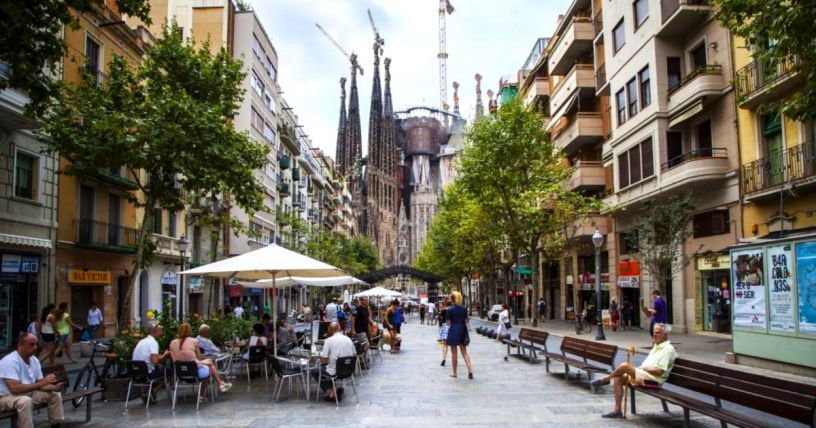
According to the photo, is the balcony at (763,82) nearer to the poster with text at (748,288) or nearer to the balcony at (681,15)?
the balcony at (681,15)

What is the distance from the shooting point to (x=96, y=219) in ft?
84.4

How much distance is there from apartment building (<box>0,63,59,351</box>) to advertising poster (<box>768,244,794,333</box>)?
1899 centimetres

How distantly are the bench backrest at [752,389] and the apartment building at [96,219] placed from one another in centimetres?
2025

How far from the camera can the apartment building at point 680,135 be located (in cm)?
2273

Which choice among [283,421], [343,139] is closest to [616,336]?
[283,421]

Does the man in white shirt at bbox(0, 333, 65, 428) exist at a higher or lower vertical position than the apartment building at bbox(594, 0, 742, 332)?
lower

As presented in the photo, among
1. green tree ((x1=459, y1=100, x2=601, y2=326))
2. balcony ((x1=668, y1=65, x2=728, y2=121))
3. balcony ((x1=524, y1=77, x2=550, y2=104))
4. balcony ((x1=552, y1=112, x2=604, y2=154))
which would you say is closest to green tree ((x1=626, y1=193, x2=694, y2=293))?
balcony ((x1=668, y1=65, x2=728, y2=121))

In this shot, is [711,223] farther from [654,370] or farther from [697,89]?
[654,370]

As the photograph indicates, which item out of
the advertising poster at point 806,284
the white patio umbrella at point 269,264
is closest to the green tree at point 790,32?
the advertising poster at point 806,284

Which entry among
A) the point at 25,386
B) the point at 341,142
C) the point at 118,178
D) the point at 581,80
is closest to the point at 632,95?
the point at 581,80

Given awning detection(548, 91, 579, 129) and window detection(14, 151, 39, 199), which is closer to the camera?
window detection(14, 151, 39, 199)

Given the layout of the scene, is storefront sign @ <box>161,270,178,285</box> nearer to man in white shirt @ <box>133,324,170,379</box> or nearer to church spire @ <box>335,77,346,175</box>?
man in white shirt @ <box>133,324,170,379</box>

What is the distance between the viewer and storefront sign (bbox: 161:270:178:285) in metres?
33.2

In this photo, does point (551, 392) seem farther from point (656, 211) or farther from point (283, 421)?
point (656, 211)
